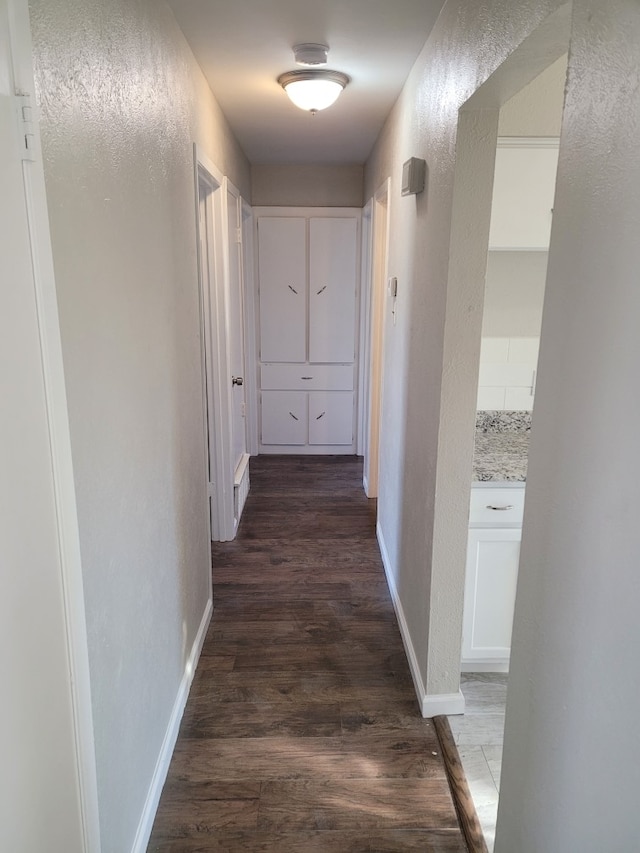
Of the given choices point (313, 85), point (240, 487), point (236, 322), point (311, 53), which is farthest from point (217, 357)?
point (311, 53)

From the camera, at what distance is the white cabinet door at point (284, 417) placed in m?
5.26

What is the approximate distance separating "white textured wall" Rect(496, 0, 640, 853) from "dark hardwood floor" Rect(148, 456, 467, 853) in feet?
2.56

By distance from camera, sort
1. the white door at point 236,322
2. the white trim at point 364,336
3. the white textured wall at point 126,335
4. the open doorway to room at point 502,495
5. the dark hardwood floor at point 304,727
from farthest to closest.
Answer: the white trim at point 364,336
the white door at point 236,322
the open doorway to room at point 502,495
the dark hardwood floor at point 304,727
the white textured wall at point 126,335

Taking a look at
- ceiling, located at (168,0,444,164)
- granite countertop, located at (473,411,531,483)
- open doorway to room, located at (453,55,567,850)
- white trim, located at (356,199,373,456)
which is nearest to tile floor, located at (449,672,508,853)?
open doorway to room, located at (453,55,567,850)

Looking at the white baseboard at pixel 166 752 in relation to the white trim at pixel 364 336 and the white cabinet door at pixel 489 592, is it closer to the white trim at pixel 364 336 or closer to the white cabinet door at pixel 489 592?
the white cabinet door at pixel 489 592

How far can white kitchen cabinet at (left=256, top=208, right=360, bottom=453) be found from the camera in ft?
16.2

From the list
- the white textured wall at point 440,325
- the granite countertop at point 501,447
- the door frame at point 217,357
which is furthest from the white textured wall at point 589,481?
the door frame at point 217,357

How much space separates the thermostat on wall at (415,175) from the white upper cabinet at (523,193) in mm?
269

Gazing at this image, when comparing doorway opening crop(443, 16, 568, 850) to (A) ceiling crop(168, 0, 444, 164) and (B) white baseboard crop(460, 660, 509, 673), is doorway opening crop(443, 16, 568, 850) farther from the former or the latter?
(A) ceiling crop(168, 0, 444, 164)

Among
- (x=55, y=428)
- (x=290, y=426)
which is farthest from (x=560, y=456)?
(x=290, y=426)

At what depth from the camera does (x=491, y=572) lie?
228cm

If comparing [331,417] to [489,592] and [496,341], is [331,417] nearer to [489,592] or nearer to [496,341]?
[496,341]

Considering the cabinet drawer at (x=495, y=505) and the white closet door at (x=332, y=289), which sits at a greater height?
the white closet door at (x=332, y=289)

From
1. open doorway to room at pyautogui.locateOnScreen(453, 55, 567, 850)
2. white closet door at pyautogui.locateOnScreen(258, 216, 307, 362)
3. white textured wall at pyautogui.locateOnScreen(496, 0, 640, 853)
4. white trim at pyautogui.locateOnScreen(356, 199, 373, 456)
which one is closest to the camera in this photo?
white textured wall at pyautogui.locateOnScreen(496, 0, 640, 853)
